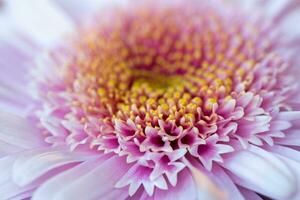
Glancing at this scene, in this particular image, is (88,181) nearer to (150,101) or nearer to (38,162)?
(38,162)

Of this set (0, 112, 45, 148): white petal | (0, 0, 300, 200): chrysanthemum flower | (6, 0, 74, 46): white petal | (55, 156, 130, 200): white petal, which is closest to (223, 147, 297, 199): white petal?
(0, 0, 300, 200): chrysanthemum flower

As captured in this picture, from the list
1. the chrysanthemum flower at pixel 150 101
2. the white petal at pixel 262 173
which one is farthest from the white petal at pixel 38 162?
the white petal at pixel 262 173

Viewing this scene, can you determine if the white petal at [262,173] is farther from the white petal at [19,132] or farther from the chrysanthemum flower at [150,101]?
the white petal at [19,132]

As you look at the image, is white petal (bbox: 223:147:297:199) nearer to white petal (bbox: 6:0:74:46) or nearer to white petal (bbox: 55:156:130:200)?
white petal (bbox: 55:156:130:200)

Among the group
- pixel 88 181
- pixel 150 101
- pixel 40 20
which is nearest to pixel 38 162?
pixel 88 181

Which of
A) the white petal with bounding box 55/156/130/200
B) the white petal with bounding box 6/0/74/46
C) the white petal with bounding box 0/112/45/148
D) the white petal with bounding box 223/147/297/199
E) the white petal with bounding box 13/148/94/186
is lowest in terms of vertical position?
the white petal with bounding box 223/147/297/199

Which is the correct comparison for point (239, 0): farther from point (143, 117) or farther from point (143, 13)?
point (143, 117)

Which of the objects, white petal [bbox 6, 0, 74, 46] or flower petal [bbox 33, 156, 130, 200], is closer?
flower petal [bbox 33, 156, 130, 200]

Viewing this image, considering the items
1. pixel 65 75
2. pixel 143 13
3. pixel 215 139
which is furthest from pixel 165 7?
pixel 215 139

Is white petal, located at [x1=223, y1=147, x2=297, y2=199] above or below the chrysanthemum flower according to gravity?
below
